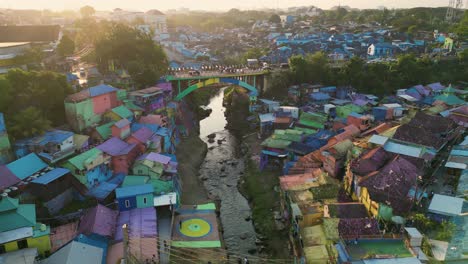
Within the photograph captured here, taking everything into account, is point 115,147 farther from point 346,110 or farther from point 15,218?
point 346,110

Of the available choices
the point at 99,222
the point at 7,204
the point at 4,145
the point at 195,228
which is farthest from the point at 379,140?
the point at 4,145

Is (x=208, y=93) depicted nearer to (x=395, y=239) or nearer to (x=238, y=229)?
(x=238, y=229)

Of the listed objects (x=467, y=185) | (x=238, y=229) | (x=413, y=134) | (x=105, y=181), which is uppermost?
(x=413, y=134)

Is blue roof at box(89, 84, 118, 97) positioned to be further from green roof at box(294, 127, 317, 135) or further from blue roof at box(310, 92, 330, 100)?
blue roof at box(310, 92, 330, 100)

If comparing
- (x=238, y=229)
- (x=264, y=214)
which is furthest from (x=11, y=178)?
(x=264, y=214)

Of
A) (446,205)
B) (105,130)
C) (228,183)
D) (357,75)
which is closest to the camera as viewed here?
(446,205)

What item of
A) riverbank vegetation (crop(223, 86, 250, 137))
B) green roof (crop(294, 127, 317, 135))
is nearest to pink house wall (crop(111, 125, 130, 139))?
green roof (crop(294, 127, 317, 135))
